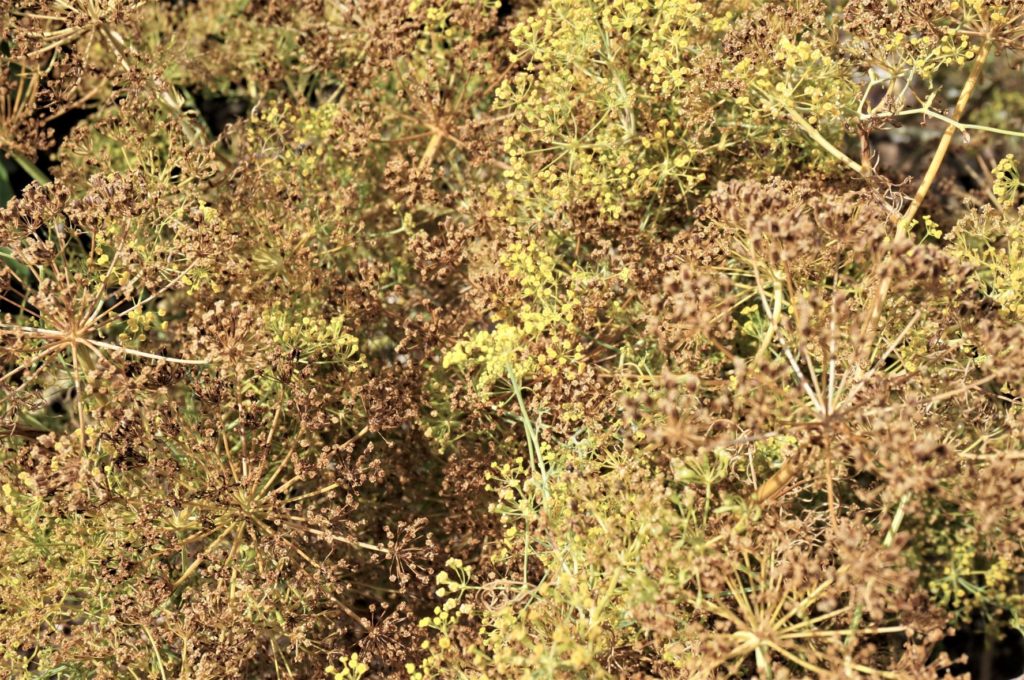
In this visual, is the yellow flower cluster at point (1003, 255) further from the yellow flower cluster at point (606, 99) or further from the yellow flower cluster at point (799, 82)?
the yellow flower cluster at point (606, 99)

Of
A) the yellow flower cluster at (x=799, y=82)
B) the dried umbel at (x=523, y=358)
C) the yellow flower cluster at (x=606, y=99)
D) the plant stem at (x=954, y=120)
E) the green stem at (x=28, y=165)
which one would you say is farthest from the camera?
the green stem at (x=28, y=165)

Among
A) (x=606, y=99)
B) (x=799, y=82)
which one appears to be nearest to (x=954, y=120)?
(x=799, y=82)

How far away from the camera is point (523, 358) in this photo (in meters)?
3.90

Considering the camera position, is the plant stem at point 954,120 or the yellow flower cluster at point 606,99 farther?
the yellow flower cluster at point 606,99

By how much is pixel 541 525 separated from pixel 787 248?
1.23m

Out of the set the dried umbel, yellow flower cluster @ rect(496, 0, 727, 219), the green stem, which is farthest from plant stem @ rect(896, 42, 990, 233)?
the green stem

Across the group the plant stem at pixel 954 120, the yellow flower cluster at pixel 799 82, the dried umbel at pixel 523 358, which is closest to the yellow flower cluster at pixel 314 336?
the dried umbel at pixel 523 358

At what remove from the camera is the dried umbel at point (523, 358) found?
3072 mm

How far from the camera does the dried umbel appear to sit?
3072mm

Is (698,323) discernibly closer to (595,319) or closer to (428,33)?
(595,319)

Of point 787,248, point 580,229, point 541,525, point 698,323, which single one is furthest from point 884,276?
point 580,229

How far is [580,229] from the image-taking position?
4.30 m

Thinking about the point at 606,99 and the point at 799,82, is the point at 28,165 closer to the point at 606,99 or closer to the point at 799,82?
the point at 606,99

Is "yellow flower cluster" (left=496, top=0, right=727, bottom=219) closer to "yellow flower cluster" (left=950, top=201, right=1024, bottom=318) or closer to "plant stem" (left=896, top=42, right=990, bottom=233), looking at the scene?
"plant stem" (left=896, top=42, right=990, bottom=233)
